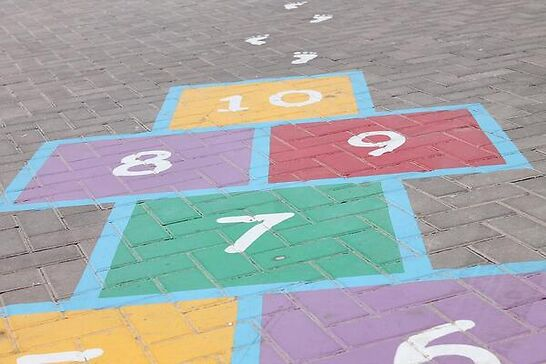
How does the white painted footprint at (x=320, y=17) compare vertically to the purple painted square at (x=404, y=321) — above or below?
below

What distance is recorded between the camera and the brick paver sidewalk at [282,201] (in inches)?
139

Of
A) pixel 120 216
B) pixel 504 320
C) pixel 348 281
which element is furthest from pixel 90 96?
pixel 504 320

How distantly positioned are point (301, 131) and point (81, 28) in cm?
552

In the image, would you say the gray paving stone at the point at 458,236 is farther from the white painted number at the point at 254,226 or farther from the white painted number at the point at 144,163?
the white painted number at the point at 144,163

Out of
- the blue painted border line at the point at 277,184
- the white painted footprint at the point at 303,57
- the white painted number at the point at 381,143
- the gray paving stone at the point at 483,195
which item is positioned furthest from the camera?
the white painted footprint at the point at 303,57

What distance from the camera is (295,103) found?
6.62 m

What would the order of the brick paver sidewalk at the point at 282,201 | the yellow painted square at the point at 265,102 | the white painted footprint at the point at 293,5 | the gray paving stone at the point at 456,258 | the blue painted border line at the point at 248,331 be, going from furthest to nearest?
1. the white painted footprint at the point at 293,5
2. the yellow painted square at the point at 265,102
3. the gray paving stone at the point at 456,258
4. the brick paver sidewalk at the point at 282,201
5. the blue painted border line at the point at 248,331

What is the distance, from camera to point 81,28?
10516 mm

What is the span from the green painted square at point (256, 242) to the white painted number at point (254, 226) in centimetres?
2

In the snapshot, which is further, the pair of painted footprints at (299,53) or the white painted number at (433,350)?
the pair of painted footprints at (299,53)

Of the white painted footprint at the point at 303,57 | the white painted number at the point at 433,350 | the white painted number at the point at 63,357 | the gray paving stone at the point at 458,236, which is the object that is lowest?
the white painted footprint at the point at 303,57

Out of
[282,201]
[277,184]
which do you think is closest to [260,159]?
[277,184]

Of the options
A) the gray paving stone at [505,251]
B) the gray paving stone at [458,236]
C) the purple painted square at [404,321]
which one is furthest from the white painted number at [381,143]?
the purple painted square at [404,321]

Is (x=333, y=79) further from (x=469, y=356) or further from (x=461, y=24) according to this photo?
(x=469, y=356)
